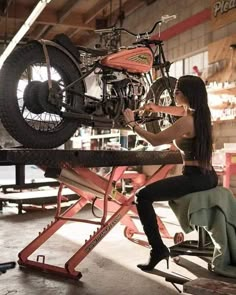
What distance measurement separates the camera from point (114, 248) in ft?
13.2

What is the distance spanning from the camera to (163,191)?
289cm

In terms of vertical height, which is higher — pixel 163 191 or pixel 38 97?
pixel 38 97

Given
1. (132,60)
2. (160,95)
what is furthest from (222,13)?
(132,60)

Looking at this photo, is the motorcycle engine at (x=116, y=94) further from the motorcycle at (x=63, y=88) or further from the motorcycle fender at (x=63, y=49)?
the motorcycle fender at (x=63, y=49)

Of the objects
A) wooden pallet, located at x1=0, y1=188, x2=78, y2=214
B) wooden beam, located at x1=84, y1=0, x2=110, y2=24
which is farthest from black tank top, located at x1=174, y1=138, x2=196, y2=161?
wooden beam, located at x1=84, y1=0, x2=110, y2=24

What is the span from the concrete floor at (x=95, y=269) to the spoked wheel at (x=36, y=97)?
102 cm

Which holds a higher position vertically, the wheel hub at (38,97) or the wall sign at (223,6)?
Answer: the wall sign at (223,6)

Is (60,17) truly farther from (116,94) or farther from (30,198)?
(116,94)

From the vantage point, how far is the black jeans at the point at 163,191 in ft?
9.49

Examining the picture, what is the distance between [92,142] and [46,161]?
7.25 meters

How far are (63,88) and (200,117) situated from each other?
1.09 metres

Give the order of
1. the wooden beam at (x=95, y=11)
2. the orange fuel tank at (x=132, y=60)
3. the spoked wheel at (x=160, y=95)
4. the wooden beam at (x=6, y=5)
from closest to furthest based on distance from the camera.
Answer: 1. the orange fuel tank at (x=132, y=60)
2. the spoked wheel at (x=160, y=95)
3. the wooden beam at (x=6, y=5)
4. the wooden beam at (x=95, y=11)

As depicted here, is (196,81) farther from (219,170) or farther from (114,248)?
(219,170)

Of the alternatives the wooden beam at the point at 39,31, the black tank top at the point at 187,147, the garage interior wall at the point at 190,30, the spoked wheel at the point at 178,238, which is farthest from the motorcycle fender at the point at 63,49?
the wooden beam at the point at 39,31
